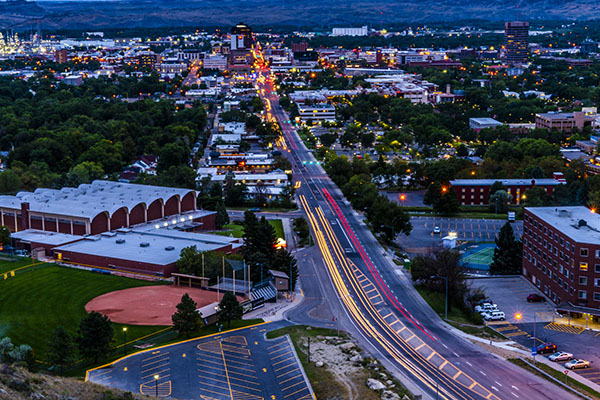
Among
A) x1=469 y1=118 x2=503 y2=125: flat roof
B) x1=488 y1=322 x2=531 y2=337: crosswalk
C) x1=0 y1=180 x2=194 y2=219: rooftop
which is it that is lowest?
x1=488 y1=322 x2=531 y2=337: crosswalk

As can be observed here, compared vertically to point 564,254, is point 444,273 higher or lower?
lower

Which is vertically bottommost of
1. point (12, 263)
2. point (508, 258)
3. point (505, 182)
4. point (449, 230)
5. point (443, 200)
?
point (449, 230)

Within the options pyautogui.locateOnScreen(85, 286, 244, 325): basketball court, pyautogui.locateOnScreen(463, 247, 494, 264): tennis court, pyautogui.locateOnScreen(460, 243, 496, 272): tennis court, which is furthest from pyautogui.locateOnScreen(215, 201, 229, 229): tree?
pyautogui.locateOnScreen(463, 247, 494, 264): tennis court

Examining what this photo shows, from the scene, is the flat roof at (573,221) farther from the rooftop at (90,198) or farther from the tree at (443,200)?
the rooftop at (90,198)

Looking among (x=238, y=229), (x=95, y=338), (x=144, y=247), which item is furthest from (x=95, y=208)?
(x=95, y=338)

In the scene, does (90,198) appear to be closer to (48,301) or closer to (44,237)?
(44,237)

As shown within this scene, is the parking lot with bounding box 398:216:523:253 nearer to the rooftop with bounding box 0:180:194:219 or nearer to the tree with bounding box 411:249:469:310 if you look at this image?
the tree with bounding box 411:249:469:310
